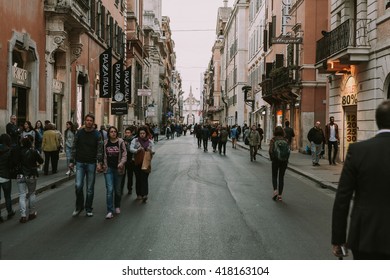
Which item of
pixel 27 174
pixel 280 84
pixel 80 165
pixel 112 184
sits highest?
pixel 280 84

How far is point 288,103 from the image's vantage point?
3662 centimetres

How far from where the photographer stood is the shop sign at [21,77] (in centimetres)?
1941

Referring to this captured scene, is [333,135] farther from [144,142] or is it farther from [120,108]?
[120,108]

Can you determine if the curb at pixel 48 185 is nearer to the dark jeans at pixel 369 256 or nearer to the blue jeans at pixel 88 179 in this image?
the blue jeans at pixel 88 179

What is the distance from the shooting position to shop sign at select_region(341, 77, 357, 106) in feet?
70.9

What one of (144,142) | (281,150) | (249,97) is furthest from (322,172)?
(249,97)

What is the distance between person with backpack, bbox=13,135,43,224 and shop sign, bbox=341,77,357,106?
48.9 feet

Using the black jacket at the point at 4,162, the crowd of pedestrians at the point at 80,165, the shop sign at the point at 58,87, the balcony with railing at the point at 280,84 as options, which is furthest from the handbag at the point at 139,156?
the balcony with railing at the point at 280,84

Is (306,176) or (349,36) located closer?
(306,176)

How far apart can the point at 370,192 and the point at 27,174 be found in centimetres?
738

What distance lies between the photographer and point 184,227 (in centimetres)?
884

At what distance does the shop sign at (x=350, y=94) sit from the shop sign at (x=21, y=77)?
12732 mm
